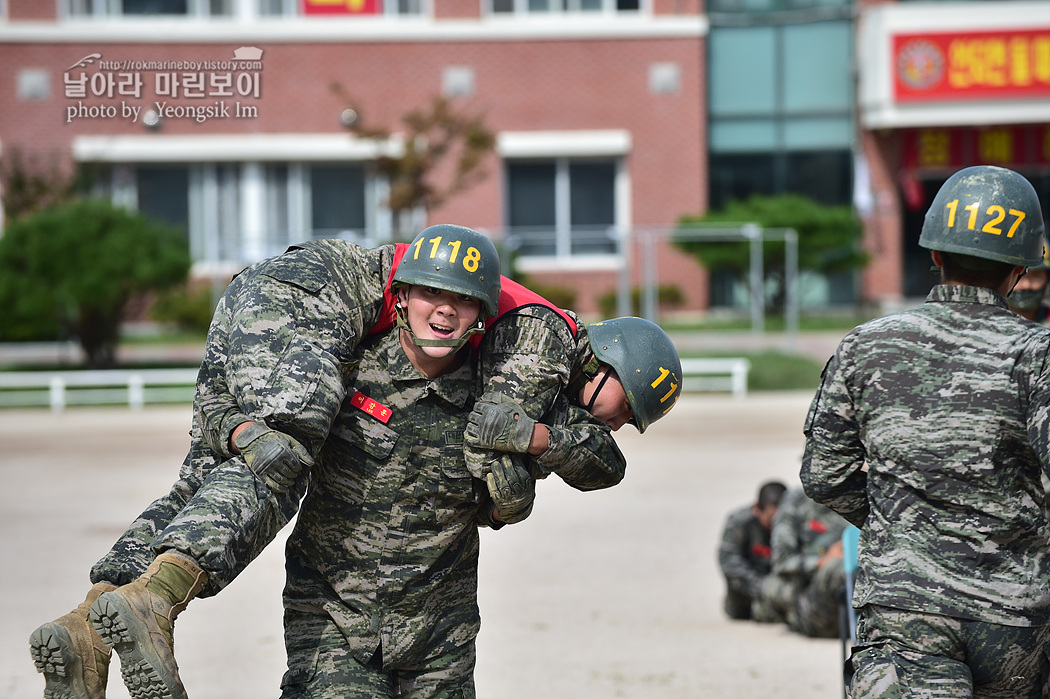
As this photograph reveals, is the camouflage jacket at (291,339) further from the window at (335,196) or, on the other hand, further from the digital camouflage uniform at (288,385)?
the window at (335,196)

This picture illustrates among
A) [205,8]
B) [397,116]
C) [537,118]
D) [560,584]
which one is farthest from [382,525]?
[205,8]

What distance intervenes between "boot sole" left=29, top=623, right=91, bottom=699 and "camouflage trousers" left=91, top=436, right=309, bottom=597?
0.35m

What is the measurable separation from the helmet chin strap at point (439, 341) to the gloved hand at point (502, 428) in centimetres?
22

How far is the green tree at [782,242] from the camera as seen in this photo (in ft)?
89.4

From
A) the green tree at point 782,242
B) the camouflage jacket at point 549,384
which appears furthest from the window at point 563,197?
the camouflage jacket at point 549,384

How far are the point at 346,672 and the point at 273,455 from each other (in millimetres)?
835

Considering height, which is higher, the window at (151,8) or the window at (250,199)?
the window at (151,8)

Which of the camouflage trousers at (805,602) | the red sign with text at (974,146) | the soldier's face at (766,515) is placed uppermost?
the red sign with text at (974,146)

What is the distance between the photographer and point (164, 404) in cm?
2088

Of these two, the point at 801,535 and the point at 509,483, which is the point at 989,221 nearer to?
the point at 509,483

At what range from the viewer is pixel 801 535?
8.20 m

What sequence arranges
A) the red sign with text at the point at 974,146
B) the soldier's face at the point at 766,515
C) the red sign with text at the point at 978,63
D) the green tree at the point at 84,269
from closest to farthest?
the soldier's face at the point at 766,515 → the green tree at the point at 84,269 → the red sign with text at the point at 978,63 → the red sign with text at the point at 974,146

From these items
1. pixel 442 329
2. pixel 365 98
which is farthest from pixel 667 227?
pixel 442 329

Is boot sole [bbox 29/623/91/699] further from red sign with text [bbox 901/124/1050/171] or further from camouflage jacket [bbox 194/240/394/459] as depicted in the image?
red sign with text [bbox 901/124/1050/171]
